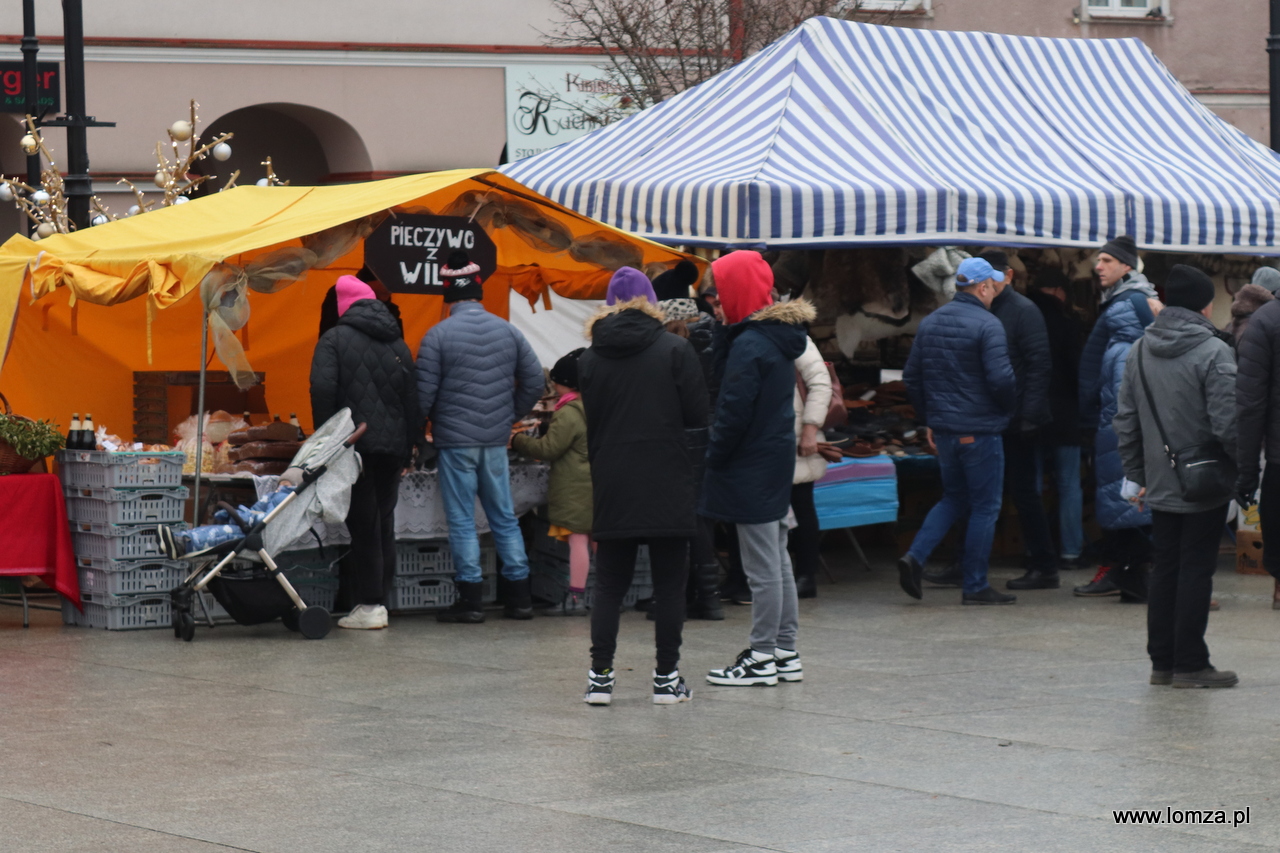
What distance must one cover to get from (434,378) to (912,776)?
4.53 m

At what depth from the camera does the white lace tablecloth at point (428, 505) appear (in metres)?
10.6

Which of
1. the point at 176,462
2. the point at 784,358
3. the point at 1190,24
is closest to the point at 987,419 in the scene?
the point at 784,358

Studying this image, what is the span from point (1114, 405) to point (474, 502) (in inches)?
149

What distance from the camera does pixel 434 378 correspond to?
33.9 feet

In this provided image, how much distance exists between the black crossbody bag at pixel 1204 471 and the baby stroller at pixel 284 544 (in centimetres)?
420

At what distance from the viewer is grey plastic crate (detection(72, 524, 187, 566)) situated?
33.1 feet

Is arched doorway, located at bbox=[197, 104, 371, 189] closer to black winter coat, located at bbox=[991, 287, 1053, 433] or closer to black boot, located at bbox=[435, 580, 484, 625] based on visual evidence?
black winter coat, located at bbox=[991, 287, 1053, 433]

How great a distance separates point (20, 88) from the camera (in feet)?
44.0

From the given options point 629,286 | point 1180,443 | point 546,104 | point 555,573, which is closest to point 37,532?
point 555,573

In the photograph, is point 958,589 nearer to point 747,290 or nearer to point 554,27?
point 747,290

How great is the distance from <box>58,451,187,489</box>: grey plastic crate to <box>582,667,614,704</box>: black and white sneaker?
10.9 ft

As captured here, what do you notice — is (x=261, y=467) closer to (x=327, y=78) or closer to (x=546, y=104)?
(x=327, y=78)

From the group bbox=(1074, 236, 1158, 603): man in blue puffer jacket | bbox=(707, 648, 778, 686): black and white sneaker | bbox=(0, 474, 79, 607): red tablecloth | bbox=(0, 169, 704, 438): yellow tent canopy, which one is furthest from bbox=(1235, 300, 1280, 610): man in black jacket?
bbox=(0, 474, 79, 607): red tablecloth

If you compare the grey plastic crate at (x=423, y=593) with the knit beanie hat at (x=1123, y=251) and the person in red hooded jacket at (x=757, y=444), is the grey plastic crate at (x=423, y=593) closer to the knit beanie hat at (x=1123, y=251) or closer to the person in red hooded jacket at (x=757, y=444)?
the person in red hooded jacket at (x=757, y=444)
